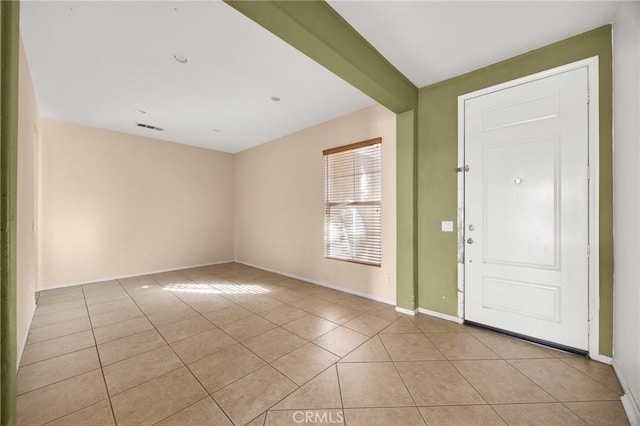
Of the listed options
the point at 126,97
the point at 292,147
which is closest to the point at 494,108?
the point at 292,147

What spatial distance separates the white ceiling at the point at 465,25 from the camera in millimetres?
1985

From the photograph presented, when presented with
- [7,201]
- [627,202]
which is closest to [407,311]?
[627,202]

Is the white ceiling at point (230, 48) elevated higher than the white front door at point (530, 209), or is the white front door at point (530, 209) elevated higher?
the white ceiling at point (230, 48)

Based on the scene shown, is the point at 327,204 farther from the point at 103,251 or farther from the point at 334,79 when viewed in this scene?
the point at 103,251

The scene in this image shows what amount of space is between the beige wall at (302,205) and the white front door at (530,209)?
1.07m

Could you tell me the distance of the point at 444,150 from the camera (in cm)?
308

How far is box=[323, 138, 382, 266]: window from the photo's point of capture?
152 inches

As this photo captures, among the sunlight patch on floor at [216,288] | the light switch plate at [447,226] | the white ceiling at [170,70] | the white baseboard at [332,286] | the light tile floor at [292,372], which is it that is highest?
the white ceiling at [170,70]

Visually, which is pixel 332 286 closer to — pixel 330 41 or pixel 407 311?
pixel 407 311

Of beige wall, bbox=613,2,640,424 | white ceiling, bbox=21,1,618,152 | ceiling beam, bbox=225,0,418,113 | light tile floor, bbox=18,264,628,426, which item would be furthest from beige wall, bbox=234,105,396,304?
beige wall, bbox=613,2,640,424

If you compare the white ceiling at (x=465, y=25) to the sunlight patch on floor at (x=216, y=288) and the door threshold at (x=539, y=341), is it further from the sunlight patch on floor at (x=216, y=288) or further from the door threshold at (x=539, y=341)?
the sunlight patch on floor at (x=216, y=288)

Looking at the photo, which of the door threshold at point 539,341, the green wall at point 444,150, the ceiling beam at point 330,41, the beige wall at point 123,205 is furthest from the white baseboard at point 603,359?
the beige wall at point 123,205

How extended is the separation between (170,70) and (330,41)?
80.0 inches

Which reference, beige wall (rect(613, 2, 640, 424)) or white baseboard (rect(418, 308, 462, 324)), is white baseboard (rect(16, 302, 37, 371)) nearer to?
white baseboard (rect(418, 308, 462, 324))
